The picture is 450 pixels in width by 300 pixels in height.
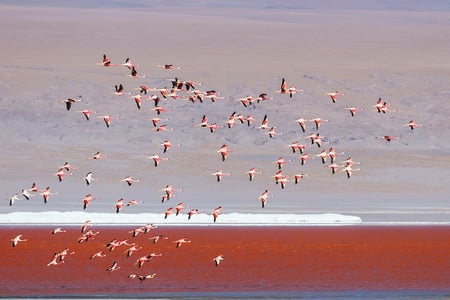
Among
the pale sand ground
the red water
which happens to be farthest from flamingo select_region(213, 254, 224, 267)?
the pale sand ground

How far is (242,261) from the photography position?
56938mm

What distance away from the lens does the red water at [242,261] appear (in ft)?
152

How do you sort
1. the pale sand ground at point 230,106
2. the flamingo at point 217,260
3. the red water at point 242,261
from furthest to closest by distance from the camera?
the pale sand ground at point 230,106 → the flamingo at point 217,260 → the red water at point 242,261

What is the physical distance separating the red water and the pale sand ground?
24.4ft

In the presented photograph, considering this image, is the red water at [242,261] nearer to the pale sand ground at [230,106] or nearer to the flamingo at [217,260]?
the flamingo at [217,260]

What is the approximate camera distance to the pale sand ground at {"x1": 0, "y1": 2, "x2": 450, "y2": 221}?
9456 cm

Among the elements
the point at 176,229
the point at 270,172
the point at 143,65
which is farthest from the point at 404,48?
the point at 176,229

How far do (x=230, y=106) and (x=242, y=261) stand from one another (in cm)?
7166

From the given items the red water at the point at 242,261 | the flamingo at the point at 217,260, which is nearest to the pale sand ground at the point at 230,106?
the red water at the point at 242,261

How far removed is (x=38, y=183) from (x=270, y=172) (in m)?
17.6

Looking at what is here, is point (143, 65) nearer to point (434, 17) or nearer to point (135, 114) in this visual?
point (135, 114)

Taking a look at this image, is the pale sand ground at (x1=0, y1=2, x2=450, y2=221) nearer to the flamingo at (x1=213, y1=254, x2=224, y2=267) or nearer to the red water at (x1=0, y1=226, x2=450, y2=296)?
the red water at (x1=0, y1=226, x2=450, y2=296)

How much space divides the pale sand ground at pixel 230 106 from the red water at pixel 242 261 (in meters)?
7.43

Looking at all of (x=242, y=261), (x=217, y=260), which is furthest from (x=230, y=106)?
(x=217, y=260)
